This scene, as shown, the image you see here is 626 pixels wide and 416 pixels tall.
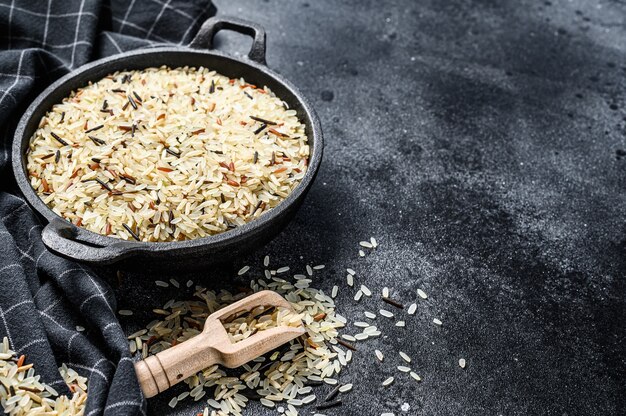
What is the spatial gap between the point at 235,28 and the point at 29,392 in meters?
1.51

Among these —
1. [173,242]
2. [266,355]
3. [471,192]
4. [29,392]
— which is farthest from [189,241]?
[471,192]

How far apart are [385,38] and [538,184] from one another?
121cm

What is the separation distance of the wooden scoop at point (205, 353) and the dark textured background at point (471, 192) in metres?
0.13

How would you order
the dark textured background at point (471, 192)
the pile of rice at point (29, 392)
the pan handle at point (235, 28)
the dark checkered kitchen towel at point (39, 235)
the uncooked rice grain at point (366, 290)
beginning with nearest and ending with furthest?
the pile of rice at point (29, 392) → the dark checkered kitchen towel at point (39, 235) → the dark textured background at point (471, 192) → the uncooked rice grain at point (366, 290) → the pan handle at point (235, 28)

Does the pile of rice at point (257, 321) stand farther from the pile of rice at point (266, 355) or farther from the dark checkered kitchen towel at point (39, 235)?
the dark checkered kitchen towel at point (39, 235)

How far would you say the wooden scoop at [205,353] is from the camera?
1.73 meters

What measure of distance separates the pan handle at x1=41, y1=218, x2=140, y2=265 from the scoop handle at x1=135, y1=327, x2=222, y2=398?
1.01ft

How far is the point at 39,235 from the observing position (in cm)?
205

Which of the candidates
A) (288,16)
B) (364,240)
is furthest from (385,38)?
(364,240)

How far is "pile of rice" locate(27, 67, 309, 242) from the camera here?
6.15 feet

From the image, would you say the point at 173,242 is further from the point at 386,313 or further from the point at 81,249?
the point at 386,313

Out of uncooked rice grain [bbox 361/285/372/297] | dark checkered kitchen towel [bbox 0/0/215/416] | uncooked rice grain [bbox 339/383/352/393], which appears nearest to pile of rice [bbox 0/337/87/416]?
dark checkered kitchen towel [bbox 0/0/215/416]

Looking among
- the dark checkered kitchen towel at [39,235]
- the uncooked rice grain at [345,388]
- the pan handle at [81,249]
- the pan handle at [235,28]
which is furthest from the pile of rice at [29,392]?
the pan handle at [235,28]

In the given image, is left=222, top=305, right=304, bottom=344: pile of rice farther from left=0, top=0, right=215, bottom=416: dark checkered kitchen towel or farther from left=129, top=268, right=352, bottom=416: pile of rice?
left=0, top=0, right=215, bottom=416: dark checkered kitchen towel
